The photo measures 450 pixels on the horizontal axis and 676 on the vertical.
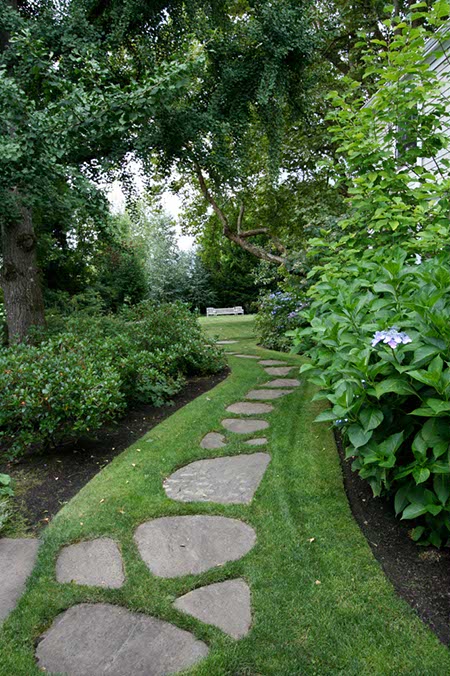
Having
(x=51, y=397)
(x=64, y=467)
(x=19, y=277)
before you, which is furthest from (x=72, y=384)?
(x=19, y=277)

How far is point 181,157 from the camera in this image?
5859 millimetres

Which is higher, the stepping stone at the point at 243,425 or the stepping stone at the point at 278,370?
the stepping stone at the point at 278,370

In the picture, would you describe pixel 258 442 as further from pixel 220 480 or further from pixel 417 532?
pixel 417 532

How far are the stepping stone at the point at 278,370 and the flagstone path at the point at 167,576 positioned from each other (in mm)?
2826

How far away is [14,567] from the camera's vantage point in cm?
202

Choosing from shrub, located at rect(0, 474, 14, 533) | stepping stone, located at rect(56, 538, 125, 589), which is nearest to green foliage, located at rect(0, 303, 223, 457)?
shrub, located at rect(0, 474, 14, 533)

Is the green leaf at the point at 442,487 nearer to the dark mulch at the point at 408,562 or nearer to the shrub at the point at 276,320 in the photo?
the dark mulch at the point at 408,562

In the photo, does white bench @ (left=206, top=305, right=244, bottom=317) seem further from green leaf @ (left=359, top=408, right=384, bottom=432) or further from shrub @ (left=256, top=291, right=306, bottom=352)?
green leaf @ (left=359, top=408, right=384, bottom=432)

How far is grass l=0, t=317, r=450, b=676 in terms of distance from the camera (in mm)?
1450

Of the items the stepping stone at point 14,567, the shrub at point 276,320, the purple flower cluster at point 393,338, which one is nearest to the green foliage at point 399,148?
the purple flower cluster at point 393,338

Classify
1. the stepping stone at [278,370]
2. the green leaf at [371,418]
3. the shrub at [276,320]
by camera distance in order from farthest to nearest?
the shrub at [276,320] → the stepping stone at [278,370] → the green leaf at [371,418]

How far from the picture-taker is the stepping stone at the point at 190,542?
6.46ft

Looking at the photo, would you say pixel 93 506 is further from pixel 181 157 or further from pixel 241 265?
pixel 241 265

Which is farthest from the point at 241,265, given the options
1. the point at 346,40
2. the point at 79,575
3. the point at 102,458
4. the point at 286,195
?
the point at 79,575
